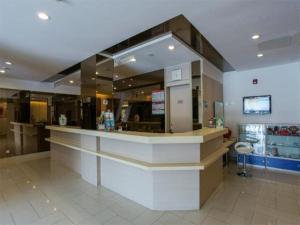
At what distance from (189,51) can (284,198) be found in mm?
3197

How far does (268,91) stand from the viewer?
4.92 m

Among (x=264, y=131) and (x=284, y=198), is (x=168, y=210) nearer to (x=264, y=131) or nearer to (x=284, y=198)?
(x=284, y=198)

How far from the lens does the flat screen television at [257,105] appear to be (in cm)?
488

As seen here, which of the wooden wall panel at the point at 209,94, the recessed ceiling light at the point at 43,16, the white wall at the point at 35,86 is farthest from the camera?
the white wall at the point at 35,86

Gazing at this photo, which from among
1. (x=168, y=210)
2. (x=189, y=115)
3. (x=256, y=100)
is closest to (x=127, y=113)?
(x=189, y=115)

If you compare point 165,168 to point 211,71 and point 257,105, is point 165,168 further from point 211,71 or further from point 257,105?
point 257,105

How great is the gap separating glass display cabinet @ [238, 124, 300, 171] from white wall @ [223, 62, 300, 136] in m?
0.29

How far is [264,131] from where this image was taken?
4.79m

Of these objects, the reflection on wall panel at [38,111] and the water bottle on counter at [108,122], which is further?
the reflection on wall panel at [38,111]

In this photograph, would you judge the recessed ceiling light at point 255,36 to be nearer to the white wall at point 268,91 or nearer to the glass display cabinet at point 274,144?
the white wall at point 268,91

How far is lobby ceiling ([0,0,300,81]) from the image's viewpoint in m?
2.15

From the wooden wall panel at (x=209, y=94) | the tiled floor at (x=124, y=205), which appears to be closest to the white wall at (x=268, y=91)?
the wooden wall panel at (x=209, y=94)

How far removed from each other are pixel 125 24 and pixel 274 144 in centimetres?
489

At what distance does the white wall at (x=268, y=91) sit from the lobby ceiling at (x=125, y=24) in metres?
0.86
